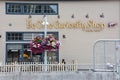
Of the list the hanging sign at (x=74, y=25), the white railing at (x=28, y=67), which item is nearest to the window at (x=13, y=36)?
the hanging sign at (x=74, y=25)

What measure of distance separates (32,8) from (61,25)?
2.59 metres

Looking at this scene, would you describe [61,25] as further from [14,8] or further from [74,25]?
[14,8]

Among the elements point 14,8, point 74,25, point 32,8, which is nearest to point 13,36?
point 14,8

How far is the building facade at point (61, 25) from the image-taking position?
94.5 ft

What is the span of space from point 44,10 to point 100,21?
172 inches

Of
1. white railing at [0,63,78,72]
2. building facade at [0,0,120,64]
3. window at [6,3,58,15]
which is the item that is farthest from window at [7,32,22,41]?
white railing at [0,63,78,72]

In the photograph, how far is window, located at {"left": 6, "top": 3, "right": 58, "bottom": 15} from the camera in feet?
95.4

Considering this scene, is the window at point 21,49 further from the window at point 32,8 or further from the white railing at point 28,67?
the white railing at point 28,67

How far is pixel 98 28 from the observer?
29188mm

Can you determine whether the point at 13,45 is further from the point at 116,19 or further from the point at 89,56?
the point at 116,19

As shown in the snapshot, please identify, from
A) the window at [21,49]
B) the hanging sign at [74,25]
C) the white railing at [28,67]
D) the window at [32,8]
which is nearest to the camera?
the white railing at [28,67]

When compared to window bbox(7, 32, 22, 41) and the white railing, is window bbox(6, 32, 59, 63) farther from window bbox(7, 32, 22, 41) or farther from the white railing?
the white railing

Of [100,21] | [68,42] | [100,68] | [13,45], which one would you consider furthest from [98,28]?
[100,68]

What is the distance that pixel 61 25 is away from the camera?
29.0 m
